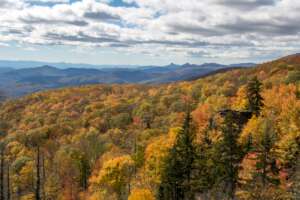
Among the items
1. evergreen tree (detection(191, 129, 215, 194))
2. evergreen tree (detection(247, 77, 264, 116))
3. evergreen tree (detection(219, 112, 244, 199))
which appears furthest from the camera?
evergreen tree (detection(247, 77, 264, 116))

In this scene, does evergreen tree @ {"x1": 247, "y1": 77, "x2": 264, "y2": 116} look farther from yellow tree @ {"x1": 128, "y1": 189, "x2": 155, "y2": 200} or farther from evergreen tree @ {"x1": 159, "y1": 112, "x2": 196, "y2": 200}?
yellow tree @ {"x1": 128, "y1": 189, "x2": 155, "y2": 200}

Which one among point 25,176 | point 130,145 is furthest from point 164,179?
point 130,145

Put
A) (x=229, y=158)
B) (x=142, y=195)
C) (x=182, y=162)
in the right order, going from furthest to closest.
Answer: (x=142, y=195), (x=182, y=162), (x=229, y=158)

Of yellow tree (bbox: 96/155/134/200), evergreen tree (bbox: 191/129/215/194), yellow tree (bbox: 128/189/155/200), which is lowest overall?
yellow tree (bbox: 96/155/134/200)

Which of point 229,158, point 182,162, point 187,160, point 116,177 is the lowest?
point 116,177

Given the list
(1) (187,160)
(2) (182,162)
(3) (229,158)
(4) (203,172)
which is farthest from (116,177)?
(3) (229,158)

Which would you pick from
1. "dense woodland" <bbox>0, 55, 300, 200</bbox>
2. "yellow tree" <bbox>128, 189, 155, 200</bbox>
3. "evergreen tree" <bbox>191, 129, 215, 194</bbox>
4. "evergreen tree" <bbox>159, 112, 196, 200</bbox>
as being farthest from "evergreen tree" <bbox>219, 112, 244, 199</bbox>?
"yellow tree" <bbox>128, 189, 155, 200</bbox>

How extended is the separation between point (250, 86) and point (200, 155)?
31.7 metres

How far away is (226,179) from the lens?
4628 cm

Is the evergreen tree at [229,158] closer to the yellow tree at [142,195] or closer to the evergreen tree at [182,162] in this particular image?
the evergreen tree at [182,162]

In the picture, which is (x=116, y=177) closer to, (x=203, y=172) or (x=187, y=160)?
(x=187, y=160)

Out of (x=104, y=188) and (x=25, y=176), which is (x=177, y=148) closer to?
(x=104, y=188)

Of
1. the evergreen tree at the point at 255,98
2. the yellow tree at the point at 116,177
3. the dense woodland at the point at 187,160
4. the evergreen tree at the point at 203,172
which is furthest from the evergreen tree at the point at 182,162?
the evergreen tree at the point at 255,98

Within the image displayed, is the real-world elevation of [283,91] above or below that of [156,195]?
above
